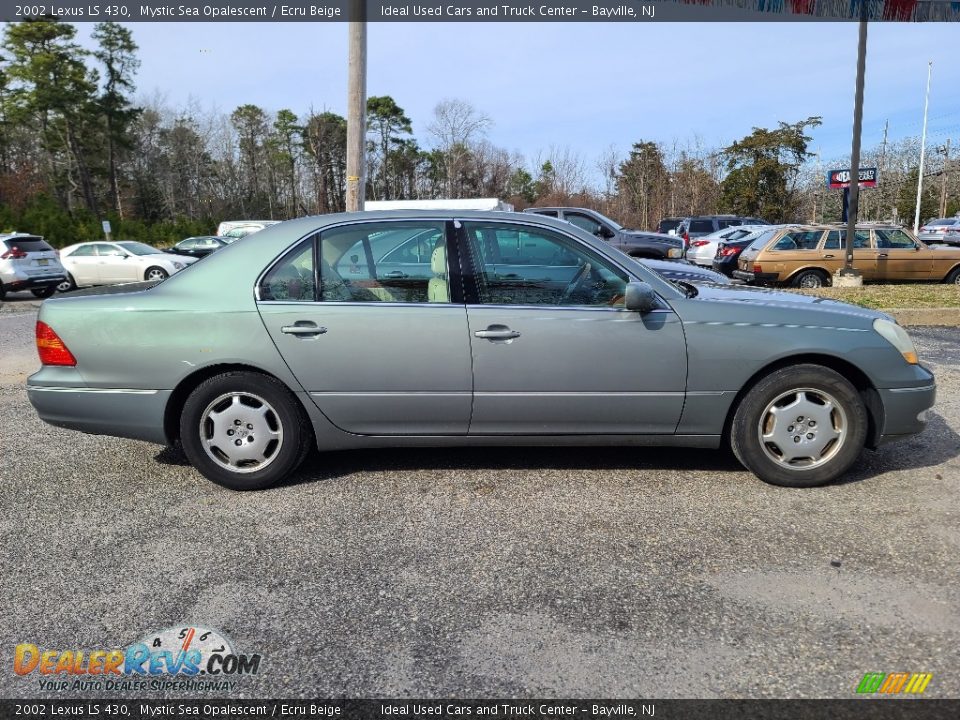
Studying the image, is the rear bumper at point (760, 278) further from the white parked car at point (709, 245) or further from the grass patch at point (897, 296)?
the white parked car at point (709, 245)

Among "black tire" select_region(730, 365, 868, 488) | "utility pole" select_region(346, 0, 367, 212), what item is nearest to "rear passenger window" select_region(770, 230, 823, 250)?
"utility pole" select_region(346, 0, 367, 212)

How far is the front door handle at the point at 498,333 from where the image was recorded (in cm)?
370

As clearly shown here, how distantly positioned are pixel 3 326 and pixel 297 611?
10.4 m

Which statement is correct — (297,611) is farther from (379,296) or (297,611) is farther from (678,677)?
(379,296)

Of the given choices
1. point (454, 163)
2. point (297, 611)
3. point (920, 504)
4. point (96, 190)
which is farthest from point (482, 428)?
point (96, 190)

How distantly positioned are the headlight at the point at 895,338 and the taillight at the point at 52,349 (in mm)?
4468

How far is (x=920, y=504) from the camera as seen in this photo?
3.56 metres

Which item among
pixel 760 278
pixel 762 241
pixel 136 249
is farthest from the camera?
pixel 136 249

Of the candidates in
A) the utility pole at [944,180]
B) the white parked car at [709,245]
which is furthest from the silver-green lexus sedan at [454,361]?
the utility pole at [944,180]

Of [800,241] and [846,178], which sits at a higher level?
[846,178]

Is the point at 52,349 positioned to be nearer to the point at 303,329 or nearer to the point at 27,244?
the point at 303,329

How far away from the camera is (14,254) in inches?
594

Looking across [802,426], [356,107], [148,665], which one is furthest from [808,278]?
[148,665]

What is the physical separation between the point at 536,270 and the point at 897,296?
967 cm
